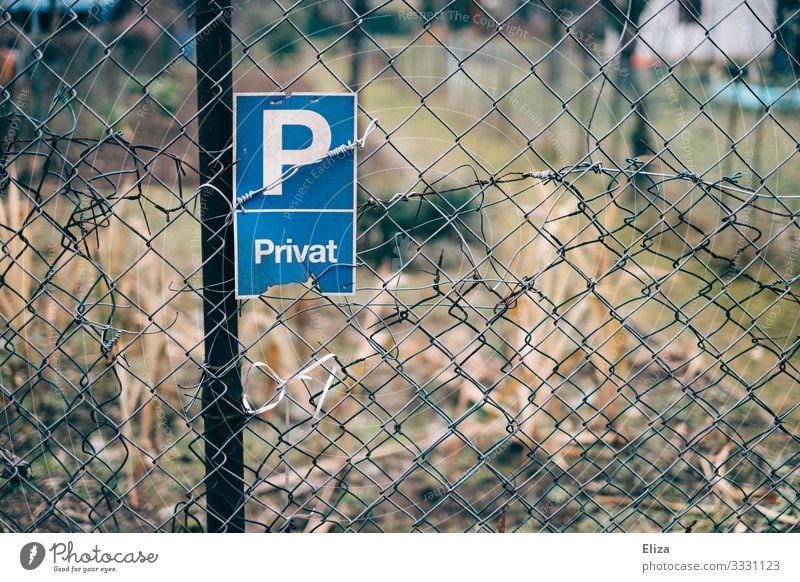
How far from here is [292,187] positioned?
1.38 m

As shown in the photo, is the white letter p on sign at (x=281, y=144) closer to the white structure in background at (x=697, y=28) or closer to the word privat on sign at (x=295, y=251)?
the word privat on sign at (x=295, y=251)

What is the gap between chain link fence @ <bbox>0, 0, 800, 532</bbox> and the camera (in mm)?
1447

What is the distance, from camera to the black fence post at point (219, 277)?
4.30 feet

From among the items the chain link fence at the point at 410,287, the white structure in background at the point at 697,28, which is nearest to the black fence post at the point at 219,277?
the chain link fence at the point at 410,287

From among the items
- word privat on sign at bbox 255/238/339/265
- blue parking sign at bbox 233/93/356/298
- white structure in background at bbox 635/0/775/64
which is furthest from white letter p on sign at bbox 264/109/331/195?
white structure in background at bbox 635/0/775/64

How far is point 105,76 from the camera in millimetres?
2258

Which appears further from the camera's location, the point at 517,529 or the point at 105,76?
the point at 105,76

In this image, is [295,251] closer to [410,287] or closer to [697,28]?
[410,287]

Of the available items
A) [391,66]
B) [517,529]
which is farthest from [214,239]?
[517,529]

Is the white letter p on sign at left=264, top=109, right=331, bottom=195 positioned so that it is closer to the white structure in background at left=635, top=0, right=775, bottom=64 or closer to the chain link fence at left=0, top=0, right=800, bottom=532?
the chain link fence at left=0, top=0, right=800, bottom=532

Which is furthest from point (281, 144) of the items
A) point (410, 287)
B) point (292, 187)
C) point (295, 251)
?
point (410, 287)
